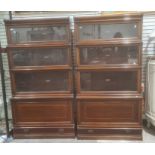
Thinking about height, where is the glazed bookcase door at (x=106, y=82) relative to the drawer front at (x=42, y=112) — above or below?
above

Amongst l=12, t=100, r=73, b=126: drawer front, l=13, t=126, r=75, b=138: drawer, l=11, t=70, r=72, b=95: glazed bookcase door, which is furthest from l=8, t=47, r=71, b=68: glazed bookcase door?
l=13, t=126, r=75, b=138: drawer

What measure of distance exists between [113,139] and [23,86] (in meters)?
1.50

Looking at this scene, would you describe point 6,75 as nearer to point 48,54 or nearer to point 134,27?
point 48,54

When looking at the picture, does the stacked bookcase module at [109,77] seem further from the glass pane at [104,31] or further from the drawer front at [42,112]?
the drawer front at [42,112]

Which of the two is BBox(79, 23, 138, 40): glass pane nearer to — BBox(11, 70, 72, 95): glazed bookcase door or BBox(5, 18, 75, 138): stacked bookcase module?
BBox(5, 18, 75, 138): stacked bookcase module

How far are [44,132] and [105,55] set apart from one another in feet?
4.65

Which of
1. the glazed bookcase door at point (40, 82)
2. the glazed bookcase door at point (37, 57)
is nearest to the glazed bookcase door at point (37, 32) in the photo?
the glazed bookcase door at point (37, 57)

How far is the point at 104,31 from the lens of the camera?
2.42 meters

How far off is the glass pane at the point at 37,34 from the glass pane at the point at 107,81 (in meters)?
0.62

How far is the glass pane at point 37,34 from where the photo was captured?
2.46 metres
